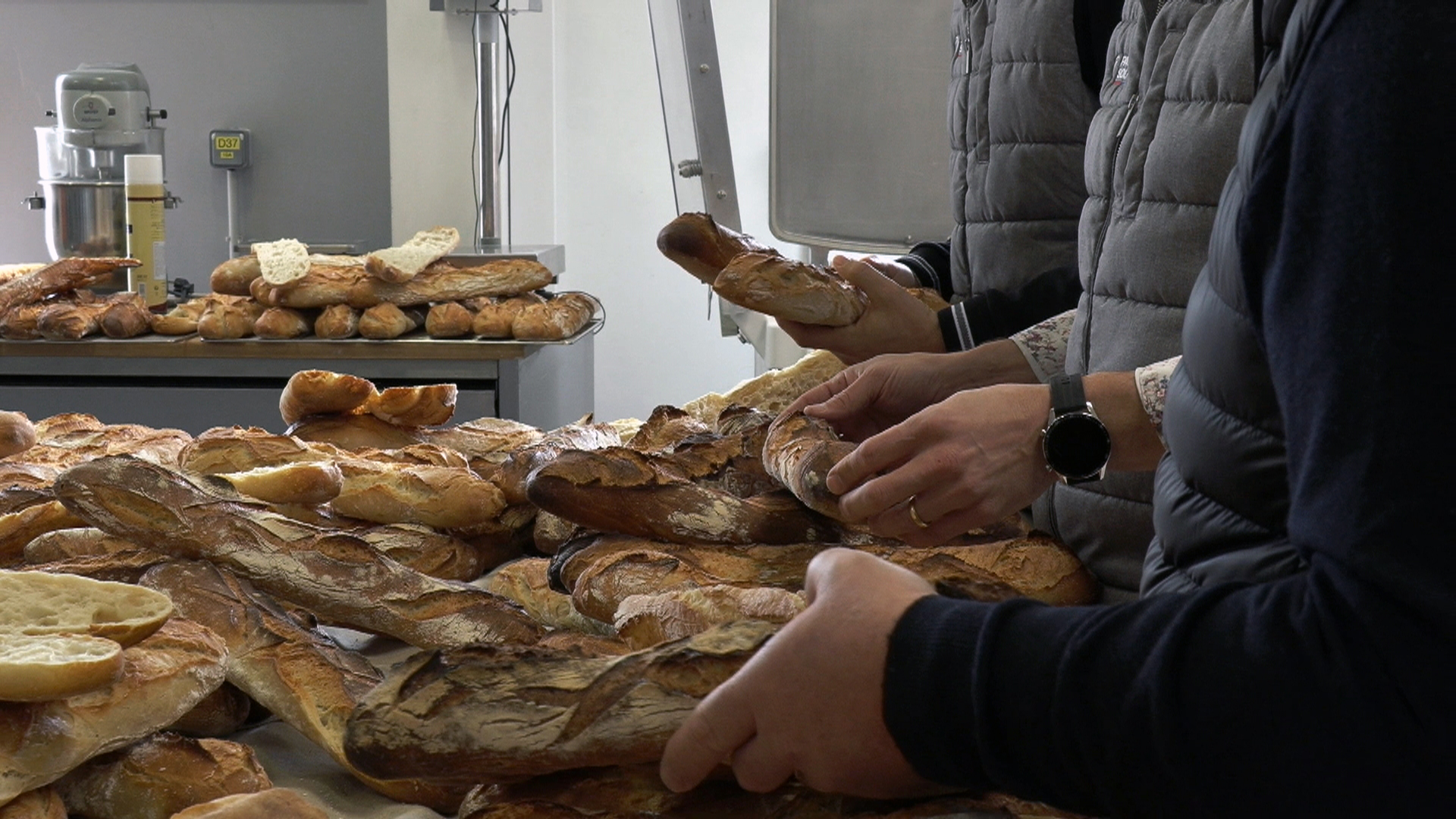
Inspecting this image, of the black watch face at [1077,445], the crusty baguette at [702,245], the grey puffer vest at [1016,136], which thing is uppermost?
the grey puffer vest at [1016,136]

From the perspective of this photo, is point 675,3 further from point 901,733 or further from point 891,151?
point 901,733

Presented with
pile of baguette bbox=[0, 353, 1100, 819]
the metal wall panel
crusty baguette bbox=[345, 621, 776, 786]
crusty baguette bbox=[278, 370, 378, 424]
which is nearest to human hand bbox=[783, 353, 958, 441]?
pile of baguette bbox=[0, 353, 1100, 819]

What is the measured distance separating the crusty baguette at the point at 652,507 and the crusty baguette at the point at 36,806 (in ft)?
1.64

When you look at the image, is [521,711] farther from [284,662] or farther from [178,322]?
[178,322]

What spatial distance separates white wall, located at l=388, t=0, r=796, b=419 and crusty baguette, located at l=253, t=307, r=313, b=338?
2193 millimetres

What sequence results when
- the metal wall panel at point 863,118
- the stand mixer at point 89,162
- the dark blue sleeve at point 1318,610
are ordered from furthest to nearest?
the stand mixer at point 89,162
the metal wall panel at point 863,118
the dark blue sleeve at point 1318,610

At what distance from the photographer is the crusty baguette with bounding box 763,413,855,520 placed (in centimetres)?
117

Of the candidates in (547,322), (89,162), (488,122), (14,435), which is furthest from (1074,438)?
(89,162)

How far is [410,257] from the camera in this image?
357 centimetres

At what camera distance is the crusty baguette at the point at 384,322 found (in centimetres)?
338

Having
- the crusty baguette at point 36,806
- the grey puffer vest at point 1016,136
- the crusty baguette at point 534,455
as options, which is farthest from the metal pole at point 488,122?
the crusty baguette at point 36,806

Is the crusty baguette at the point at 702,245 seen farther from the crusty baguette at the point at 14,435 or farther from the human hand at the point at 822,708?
the human hand at the point at 822,708

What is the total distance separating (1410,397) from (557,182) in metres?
5.43

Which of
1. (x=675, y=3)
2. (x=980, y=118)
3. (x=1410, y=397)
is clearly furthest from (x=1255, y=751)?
(x=675, y=3)
